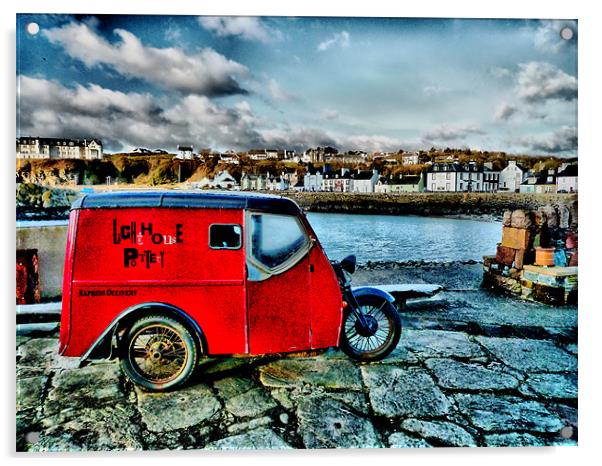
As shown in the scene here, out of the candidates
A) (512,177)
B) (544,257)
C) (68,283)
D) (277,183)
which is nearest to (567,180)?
(512,177)

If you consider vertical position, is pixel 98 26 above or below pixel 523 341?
above

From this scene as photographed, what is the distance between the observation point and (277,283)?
8.80 ft

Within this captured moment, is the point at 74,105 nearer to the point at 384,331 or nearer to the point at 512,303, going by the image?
the point at 384,331

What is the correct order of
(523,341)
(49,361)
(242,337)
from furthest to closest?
(523,341), (49,361), (242,337)

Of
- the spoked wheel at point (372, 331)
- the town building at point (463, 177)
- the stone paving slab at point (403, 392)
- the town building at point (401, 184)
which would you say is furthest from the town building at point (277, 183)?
the stone paving slab at point (403, 392)

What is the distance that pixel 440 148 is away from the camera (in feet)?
9.94

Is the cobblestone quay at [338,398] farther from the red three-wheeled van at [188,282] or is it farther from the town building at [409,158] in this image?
the town building at [409,158]

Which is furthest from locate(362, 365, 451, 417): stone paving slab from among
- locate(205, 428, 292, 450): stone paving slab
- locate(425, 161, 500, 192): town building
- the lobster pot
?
locate(425, 161, 500, 192): town building

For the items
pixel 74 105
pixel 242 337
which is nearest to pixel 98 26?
pixel 74 105

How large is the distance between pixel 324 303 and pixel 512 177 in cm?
169

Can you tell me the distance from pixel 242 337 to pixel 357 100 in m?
1.79

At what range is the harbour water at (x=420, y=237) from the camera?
314cm

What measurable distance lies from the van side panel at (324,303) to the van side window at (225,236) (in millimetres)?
487

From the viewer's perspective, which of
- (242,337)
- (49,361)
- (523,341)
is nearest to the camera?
(242,337)
